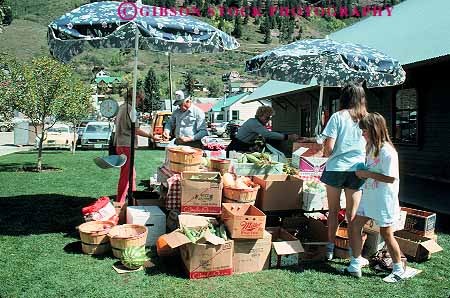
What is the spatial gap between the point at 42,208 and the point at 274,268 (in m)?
4.74

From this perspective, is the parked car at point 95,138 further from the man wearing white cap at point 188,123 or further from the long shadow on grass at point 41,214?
the man wearing white cap at point 188,123

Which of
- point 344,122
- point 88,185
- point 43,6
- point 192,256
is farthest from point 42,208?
point 43,6

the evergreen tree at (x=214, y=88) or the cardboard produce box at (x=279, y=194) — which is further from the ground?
the evergreen tree at (x=214, y=88)

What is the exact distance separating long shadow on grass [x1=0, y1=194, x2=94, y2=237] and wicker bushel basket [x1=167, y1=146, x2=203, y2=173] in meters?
1.78

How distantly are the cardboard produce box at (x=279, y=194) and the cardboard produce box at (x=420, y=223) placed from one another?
58.1 inches

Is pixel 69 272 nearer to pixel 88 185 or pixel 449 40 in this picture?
pixel 88 185

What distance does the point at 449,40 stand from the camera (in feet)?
28.6

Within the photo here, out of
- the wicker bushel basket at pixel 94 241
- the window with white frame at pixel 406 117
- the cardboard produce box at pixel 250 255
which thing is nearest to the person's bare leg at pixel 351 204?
the cardboard produce box at pixel 250 255

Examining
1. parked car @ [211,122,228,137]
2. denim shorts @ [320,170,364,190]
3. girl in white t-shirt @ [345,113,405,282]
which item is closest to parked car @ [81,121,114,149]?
→ parked car @ [211,122,228,137]

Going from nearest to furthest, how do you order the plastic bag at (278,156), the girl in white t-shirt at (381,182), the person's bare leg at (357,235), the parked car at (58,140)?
the girl in white t-shirt at (381,182) < the person's bare leg at (357,235) < the plastic bag at (278,156) < the parked car at (58,140)

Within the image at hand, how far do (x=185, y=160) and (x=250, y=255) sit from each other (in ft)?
5.16

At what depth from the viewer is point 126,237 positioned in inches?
196

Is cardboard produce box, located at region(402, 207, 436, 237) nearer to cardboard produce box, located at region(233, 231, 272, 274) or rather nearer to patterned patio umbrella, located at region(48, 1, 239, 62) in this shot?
cardboard produce box, located at region(233, 231, 272, 274)

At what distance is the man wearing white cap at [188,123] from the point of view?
7109 mm
